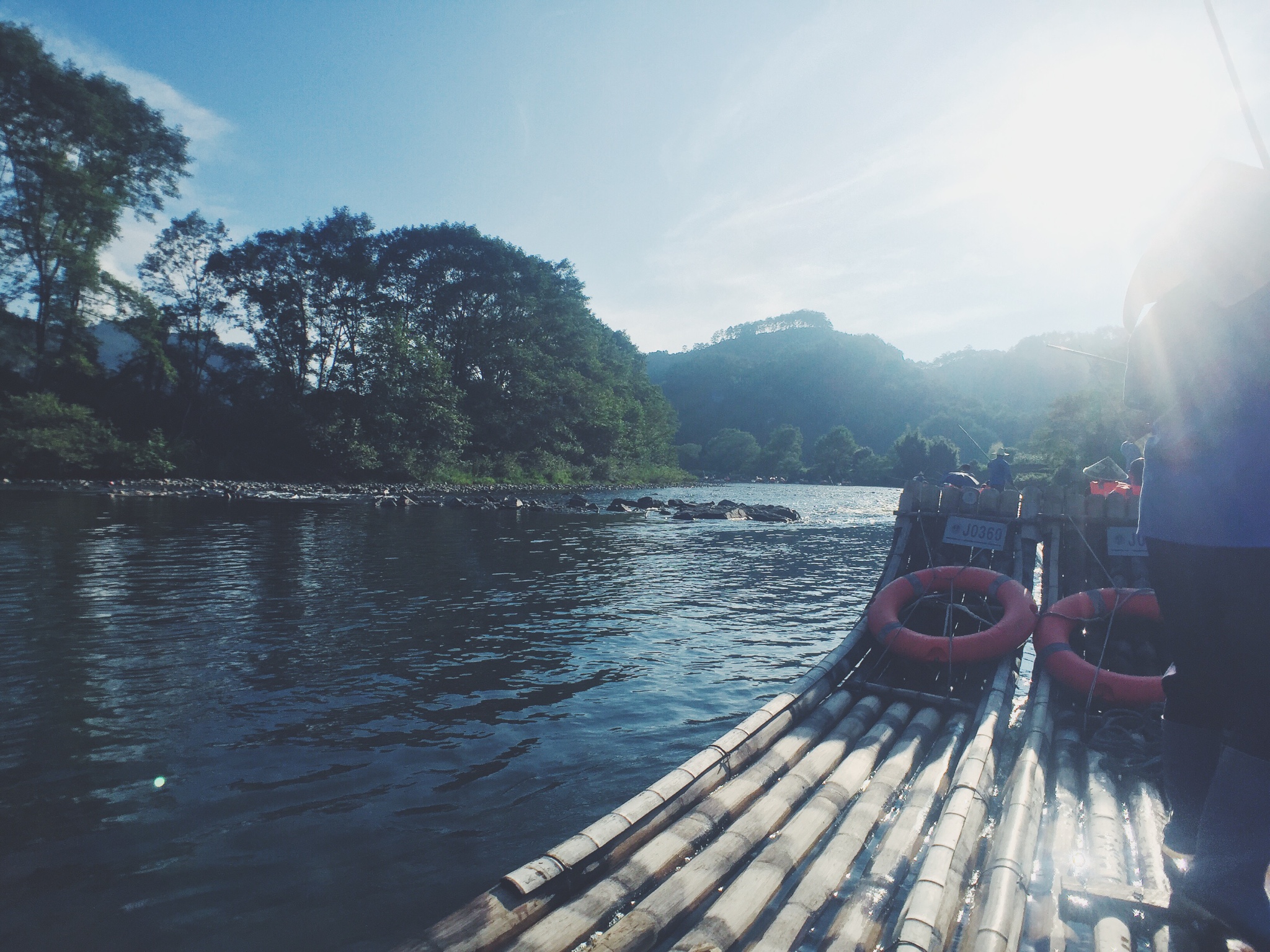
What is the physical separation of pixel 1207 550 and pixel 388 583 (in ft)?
37.1

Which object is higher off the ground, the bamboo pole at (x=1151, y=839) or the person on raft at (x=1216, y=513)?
the person on raft at (x=1216, y=513)

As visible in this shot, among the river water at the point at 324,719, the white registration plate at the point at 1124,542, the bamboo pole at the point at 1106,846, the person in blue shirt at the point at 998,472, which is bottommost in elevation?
the river water at the point at 324,719

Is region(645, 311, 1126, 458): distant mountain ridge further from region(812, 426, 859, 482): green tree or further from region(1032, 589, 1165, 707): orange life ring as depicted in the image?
region(1032, 589, 1165, 707): orange life ring

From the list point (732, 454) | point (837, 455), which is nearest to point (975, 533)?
point (837, 455)

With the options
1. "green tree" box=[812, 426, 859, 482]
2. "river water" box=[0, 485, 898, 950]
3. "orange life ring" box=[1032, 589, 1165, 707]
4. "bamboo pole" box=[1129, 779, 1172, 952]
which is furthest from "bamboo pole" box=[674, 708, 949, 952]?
"green tree" box=[812, 426, 859, 482]

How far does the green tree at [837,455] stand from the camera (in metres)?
118

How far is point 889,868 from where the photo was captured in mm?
3195

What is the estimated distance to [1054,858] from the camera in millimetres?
3355

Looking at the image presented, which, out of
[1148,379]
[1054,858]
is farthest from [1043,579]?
[1148,379]

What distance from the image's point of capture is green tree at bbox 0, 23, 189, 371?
2928cm

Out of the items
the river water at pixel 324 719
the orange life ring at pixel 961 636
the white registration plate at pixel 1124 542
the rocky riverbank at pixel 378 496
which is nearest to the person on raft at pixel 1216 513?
the river water at pixel 324 719

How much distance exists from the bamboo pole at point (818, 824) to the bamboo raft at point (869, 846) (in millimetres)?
12

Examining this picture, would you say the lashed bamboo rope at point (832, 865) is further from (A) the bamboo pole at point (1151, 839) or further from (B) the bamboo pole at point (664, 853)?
(A) the bamboo pole at point (1151, 839)

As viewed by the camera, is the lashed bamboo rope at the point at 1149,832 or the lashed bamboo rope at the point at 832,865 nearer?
the lashed bamboo rope at the point at 832,865
